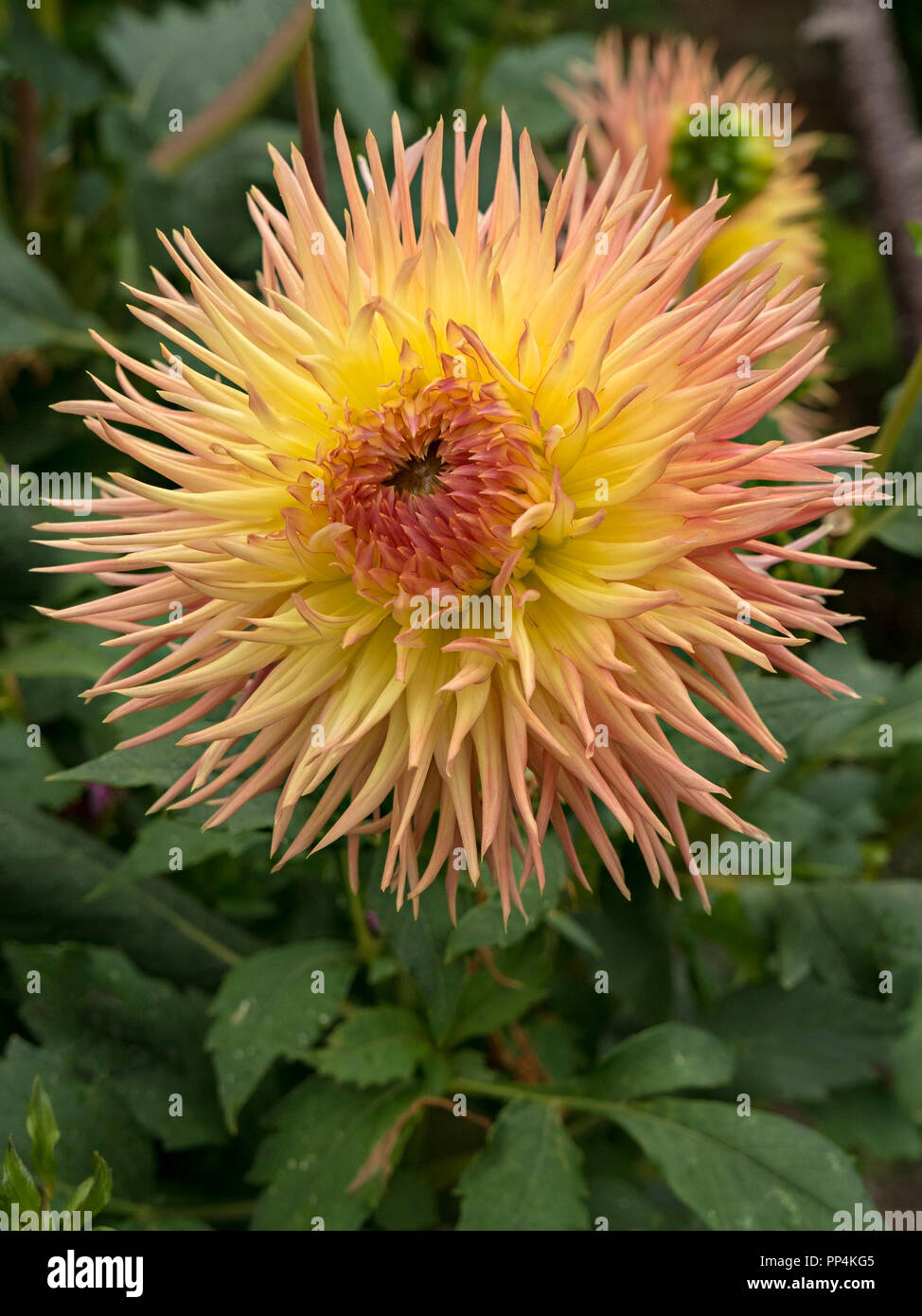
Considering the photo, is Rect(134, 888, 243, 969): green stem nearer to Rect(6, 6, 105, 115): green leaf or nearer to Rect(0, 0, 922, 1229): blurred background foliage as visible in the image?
Rect(0, 0, 922, 1229): blurred background foliage

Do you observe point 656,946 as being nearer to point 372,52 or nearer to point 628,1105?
point 628,1105

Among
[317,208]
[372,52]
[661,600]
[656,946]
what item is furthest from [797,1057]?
[372,52]

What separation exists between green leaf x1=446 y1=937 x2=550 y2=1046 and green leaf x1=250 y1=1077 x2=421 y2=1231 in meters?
0.07

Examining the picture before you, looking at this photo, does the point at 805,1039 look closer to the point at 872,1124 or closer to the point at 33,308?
the point at 872,1124

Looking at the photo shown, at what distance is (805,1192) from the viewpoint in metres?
0.83

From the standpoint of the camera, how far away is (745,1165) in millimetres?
862

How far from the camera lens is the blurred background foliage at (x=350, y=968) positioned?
2.80ft

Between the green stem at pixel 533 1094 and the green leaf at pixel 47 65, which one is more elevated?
the green leaf at pixel 47 65

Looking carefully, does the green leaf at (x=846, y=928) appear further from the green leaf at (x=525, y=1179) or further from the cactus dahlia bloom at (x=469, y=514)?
the cactus dahlia bloom at (x=469, y=514)

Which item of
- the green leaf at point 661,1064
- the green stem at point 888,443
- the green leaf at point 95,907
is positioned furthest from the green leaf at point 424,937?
the green stem at point 888,443

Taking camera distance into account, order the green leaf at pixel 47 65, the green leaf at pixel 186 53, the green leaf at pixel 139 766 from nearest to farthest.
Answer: the green leaf at pixel 139 766 → the green leaf at pixel 47 65 → the green leaf at pixel 186 53

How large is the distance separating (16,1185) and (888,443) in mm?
852

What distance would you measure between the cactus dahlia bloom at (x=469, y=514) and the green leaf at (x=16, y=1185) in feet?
0.79
